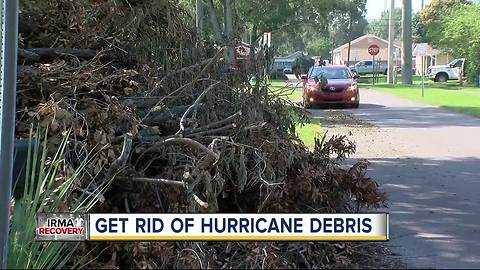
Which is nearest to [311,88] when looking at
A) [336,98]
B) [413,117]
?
[336,98]

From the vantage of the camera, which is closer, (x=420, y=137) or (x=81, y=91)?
(x=81, y=91)

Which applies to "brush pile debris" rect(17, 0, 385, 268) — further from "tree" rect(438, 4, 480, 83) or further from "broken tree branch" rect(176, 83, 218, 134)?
"tree" rect(438, 4, 480, 83)

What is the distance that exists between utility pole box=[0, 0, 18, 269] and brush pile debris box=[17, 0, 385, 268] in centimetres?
83

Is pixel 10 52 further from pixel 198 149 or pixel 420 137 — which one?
pixel 420 137

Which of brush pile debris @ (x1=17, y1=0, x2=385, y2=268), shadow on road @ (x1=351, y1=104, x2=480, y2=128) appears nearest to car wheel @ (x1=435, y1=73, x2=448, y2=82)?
shadow on road @ (x1=351, y1=104, x2=480, y2=128)

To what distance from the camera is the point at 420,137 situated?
579 inches

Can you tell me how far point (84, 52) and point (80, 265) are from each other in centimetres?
245

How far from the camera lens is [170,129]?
5484mm

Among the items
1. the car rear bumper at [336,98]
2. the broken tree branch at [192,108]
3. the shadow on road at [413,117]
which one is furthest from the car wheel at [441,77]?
the broken tree branch at [192,108]

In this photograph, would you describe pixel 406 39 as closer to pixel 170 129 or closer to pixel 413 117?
pixel 413 117

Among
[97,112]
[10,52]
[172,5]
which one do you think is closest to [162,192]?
[97,112]

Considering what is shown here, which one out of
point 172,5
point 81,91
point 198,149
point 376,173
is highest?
point 172,5

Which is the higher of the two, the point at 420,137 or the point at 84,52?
the point at 84,52

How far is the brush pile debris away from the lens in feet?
15.6
